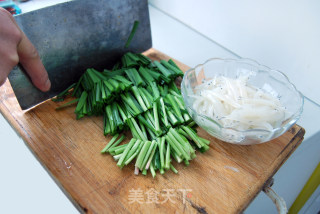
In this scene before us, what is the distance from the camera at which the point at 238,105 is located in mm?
1298

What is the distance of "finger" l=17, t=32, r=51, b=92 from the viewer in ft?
4.25

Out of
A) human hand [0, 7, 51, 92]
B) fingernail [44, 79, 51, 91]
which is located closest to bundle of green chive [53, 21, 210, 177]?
fingernail [44, 79, 51, 91]

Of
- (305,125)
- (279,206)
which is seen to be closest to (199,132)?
(279,206)

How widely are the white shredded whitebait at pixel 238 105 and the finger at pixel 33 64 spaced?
0.76 meters

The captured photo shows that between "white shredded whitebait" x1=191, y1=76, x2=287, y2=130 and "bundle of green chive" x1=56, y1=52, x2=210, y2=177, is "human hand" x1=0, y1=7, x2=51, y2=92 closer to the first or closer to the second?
"bundle of green chive" x1=56, y1=52, x2=210, y2=177

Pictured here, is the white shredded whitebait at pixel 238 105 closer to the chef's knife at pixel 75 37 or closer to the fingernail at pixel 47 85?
the chef's knife at pixel 75 37

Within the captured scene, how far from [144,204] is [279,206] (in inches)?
23.7

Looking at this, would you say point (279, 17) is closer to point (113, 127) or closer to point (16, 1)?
point (113, 127)

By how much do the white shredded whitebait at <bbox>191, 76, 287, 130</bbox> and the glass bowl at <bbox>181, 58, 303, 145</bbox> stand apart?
37 millimetres

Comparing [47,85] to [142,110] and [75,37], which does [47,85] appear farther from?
[142,110]

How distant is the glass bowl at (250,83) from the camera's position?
4.06ft

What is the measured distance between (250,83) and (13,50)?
118 cm

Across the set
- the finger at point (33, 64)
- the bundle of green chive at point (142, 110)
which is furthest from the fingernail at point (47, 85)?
the bundle of green chive at point (142, 110)

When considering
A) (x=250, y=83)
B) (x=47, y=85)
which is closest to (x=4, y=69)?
(x=47, y=85)
